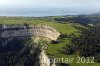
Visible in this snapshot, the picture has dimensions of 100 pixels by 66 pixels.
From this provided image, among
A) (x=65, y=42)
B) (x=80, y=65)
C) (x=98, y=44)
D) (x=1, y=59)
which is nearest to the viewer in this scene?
(x=80, y=65)

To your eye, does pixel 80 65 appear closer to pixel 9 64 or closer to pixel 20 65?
pixel 20 65

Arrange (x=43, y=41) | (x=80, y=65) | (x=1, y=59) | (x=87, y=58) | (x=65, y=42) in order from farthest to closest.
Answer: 1. (x=43, y=41)
2. (x=1, y=59)
3. (x=65, y=42)
4. (x=87, y=58)
5. (x=80, y=65)

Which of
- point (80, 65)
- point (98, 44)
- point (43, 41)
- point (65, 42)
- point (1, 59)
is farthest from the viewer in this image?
point (43, 41)

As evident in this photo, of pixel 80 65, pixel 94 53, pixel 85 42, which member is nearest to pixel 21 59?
pixel 85 42

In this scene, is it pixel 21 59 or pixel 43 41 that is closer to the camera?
pixel 21 59

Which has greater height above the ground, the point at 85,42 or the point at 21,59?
the point at 85,42

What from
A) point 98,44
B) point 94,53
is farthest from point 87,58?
point 98,44

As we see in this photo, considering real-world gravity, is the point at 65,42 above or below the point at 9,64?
above

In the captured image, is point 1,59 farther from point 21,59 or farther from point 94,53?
point 94,53

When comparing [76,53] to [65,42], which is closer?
[76,53]
